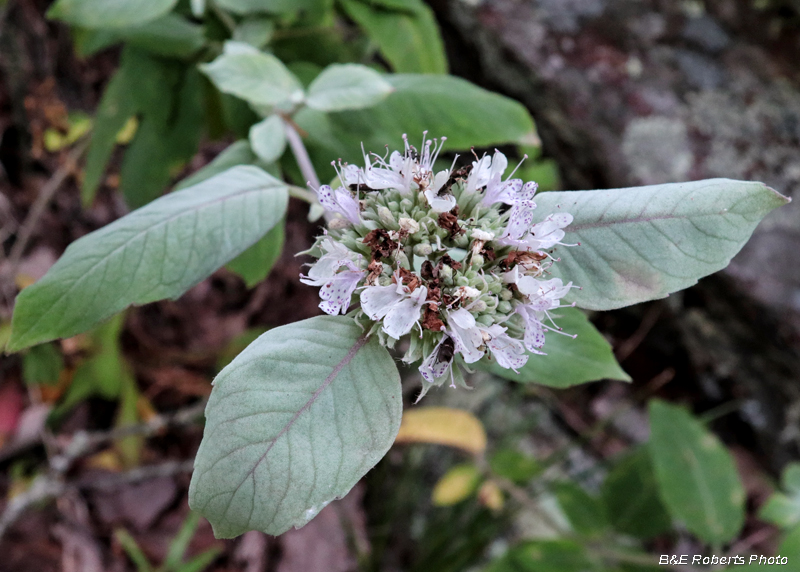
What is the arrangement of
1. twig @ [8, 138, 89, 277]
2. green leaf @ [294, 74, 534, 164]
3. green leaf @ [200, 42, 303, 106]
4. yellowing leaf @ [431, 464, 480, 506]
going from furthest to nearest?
twig @ [8, 138, 89, 277], yellowing leaf @ [431, 464, 480, 506], green leaf @ [294, 74, 534, 164], green leaf @ [200, 42, 303, 106]

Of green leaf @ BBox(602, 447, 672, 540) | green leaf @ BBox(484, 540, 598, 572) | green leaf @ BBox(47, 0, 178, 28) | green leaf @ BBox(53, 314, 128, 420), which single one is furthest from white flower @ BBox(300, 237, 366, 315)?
green leaf @ BBox(602, 447, 672, 540)

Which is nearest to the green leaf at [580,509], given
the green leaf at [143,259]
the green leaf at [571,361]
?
the green leaf at [571,361]

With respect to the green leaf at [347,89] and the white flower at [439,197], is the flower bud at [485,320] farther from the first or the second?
the green leaf at [347,89]

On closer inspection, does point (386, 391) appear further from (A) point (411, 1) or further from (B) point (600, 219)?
(A) point (411, 1)

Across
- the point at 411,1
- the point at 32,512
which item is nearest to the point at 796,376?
the point at 411,1

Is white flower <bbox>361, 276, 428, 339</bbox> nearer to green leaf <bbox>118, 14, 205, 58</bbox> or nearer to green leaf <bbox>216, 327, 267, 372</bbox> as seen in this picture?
green leaf <bbox>118, 14, 205, 58</bbox>

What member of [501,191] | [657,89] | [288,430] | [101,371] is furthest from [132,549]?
[657,89]

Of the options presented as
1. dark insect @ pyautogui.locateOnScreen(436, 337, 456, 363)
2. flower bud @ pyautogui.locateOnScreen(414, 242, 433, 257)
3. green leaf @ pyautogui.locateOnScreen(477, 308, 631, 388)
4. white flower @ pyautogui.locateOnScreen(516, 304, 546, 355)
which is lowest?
green leaf @ pyautogui.locateOnScreen(477, 308, 631, 388)
